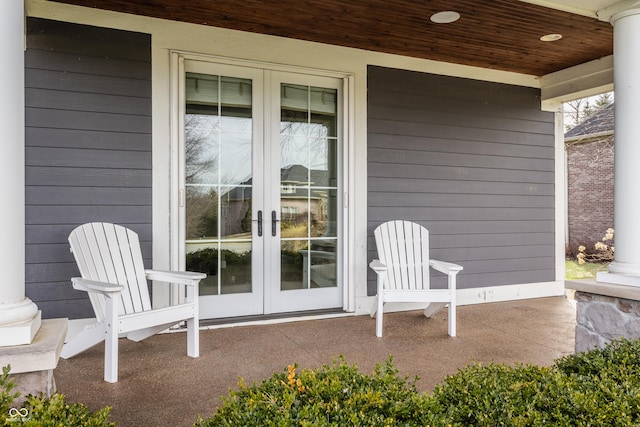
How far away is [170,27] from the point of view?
3861 millimetres

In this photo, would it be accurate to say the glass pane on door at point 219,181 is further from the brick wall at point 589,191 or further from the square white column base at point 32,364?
the brick wall at point 589,191

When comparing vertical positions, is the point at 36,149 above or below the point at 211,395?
above

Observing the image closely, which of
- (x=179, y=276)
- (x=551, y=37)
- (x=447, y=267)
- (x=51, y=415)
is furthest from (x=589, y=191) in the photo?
(x=51, y=415)

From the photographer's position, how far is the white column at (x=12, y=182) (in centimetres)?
173

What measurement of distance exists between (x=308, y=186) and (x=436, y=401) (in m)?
3.22

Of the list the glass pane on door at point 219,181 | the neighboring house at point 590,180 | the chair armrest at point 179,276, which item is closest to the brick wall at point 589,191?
the neighboring house at point 590,180

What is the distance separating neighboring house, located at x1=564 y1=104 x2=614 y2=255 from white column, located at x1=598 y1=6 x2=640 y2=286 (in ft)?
28.7

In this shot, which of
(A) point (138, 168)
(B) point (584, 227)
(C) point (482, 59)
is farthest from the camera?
(B) point (584, 227)

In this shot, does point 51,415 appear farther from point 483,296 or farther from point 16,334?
point 483,296

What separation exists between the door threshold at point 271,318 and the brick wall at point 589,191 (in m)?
8.95

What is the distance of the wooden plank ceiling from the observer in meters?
3.58

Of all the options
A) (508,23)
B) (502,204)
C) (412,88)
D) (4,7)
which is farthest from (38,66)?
(502,204)

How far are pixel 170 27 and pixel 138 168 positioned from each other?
1.21m

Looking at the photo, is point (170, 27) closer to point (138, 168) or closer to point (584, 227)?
point (138, 168)
